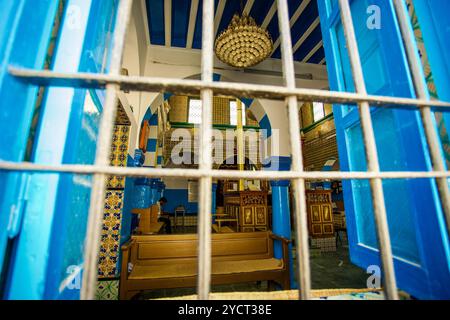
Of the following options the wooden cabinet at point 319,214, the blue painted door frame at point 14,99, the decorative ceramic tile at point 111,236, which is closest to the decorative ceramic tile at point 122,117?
the decorative ceramic tile at point 111,236

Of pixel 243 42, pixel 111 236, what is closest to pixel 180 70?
pixel 243 42

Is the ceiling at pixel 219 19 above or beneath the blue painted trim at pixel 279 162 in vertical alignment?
above

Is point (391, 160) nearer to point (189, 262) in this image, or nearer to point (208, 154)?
point (208, 154)

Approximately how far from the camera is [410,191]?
2.94ft

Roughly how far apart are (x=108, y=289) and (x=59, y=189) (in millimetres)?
3158

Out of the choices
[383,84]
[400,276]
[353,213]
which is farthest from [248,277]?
[383,84]

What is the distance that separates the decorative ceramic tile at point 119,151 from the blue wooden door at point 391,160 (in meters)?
3.07

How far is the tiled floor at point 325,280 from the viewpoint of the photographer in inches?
136

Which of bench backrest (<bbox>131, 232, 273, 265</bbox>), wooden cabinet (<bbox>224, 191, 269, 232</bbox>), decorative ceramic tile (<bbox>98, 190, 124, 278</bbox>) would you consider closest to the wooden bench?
bench backrest (<bbox>131, 232, 273, 265</bbox>)

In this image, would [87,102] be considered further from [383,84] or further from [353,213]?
[353,213]

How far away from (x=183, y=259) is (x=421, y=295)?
3.05 m

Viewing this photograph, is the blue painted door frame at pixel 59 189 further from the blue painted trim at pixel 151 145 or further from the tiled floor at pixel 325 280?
the blue painted trim at pixel 151 145

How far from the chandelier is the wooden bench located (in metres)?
3.13

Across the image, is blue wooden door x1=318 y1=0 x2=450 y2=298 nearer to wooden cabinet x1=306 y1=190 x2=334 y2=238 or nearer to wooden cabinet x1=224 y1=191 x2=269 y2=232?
wooden cabinet x1=224 y1=191 x2=269 y2=232
